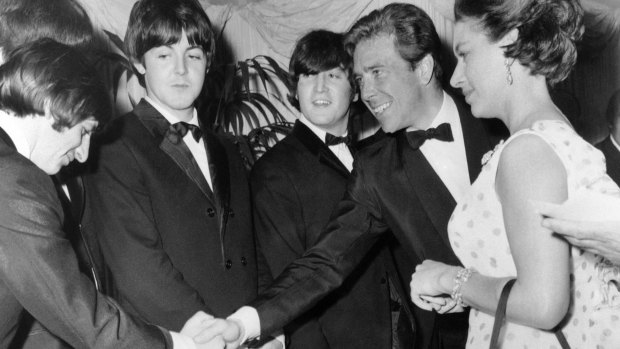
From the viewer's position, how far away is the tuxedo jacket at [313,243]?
2480 mm

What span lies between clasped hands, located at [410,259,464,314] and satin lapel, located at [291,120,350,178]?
0.94 m

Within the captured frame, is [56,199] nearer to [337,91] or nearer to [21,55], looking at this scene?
[21,55]

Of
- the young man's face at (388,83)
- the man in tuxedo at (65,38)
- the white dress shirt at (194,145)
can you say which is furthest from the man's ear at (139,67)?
the young man's face at (388,83)

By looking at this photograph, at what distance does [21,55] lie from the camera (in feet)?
5.45

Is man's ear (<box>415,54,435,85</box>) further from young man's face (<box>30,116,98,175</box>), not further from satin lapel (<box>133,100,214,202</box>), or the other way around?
young man's face (<box>30,116,98,175</box>)

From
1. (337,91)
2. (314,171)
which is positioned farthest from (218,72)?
(314,171)

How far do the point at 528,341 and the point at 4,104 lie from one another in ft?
4.82

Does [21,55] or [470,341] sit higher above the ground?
[21,55]

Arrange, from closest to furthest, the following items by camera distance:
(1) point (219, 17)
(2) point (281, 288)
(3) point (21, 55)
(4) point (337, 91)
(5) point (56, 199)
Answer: (5) point (56, 199), (3) point (21, 55), (2) point (281, 288), (4) point (337, 91), (1) point (219, 17)

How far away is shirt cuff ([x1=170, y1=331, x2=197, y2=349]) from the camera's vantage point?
5.95 ft

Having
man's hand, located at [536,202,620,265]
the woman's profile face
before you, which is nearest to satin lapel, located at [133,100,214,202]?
the woman's profile face

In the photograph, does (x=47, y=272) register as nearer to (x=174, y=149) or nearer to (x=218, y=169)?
(x=174, y=149)

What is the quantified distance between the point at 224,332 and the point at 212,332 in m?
0.05

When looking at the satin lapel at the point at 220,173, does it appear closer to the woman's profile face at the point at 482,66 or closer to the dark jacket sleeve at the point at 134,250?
the dark jacket sleeve at the point at 134,250
